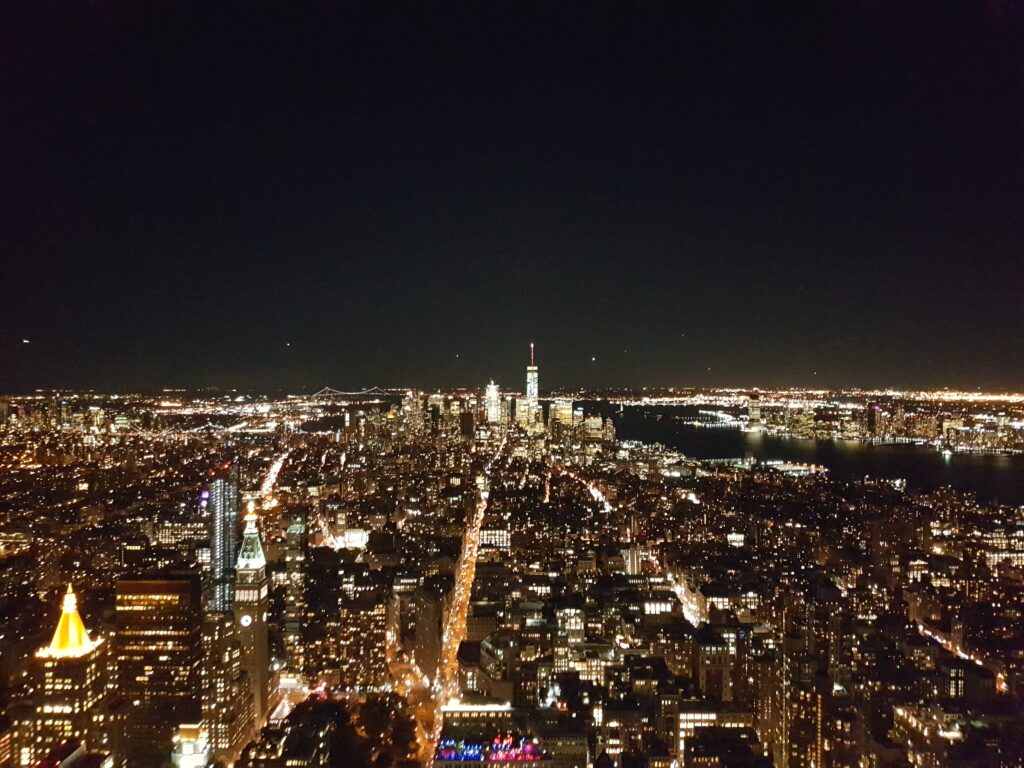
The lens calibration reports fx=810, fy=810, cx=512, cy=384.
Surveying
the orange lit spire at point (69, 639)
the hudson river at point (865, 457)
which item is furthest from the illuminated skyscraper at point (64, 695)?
the hudson river at point (865, 457)

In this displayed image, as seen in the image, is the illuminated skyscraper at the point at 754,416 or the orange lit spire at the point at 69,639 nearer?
the orange lit spire at the point at 69,639

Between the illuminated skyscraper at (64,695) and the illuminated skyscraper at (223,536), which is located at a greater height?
the illuminated skyscraper at (223,536)

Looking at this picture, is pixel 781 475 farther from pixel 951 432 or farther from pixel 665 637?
pixel 665 637

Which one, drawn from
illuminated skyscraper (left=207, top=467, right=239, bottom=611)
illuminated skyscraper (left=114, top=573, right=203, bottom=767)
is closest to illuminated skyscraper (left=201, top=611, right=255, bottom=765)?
illuminated skyscraper (left=114, top=573, right=203, bottom=767)

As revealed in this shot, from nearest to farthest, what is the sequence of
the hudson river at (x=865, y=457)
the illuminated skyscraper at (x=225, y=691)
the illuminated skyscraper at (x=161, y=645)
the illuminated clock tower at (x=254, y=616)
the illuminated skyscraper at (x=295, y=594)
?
the illuminated skyscraper at (x=225, y=691)
the illuminated skyscraper at (x=161, y=645)
the illuminated clock tower at (x=254, y=616)
the illuminated skyscraper at (x=295, y=594)
the hudson river at (x=865, y=457)

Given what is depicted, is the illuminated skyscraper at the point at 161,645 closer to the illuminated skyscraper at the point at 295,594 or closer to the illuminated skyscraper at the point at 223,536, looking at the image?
the illuminated skyscraper at the point at 223,536

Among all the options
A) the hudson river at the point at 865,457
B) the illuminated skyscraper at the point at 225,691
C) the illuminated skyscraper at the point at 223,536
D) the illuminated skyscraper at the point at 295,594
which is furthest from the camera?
the hudson river at the point at 865,457

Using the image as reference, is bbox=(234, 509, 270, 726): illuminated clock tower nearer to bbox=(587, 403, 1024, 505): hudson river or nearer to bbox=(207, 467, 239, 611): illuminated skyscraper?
bbox=(207, 467, 239, 611): illuminated skyscraper
